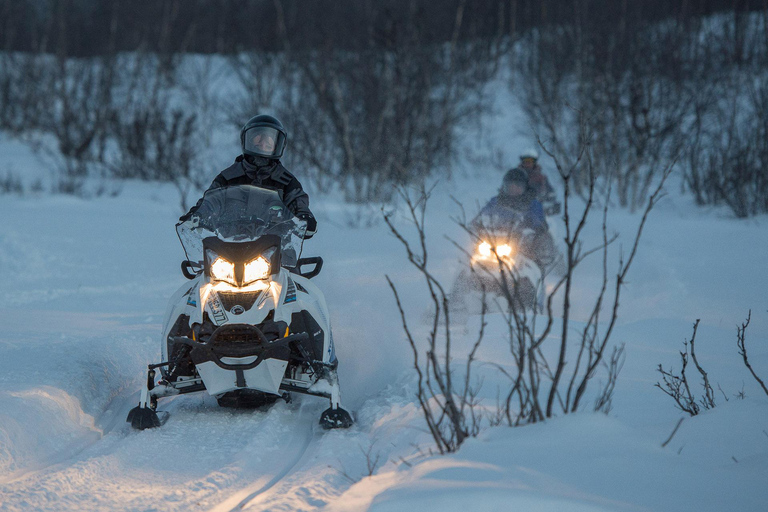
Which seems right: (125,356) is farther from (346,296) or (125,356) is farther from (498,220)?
(498,220)

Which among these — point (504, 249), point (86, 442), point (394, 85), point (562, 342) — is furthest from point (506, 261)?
point (394, 85)

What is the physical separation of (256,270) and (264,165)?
143 cm

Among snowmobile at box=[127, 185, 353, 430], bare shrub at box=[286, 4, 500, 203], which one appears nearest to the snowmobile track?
snowmobile at box=[127, 185, 353, 430]

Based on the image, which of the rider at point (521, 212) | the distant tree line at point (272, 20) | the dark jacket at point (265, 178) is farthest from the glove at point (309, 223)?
the distant tree line at point (272, 20)

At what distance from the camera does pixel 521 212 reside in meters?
7.47

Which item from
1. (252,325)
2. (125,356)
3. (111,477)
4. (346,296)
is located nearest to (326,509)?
(111,477)

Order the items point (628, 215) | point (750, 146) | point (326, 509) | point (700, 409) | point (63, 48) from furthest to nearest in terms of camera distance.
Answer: point (63, 48) < point (628, 215) < point (750, 146) < point (700, 409) < point (326, 509)

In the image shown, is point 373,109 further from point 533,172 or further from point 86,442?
point 86,442

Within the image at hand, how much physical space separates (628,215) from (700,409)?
13371 millimetres

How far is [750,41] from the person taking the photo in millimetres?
20953

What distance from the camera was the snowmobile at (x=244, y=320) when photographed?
4.15 meters

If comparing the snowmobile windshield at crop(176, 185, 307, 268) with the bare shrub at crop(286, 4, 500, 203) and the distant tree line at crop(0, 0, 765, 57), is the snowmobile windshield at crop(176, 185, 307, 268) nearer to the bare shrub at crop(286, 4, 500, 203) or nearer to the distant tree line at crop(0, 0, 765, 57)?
the bare shrub at crop(286, 4, 500, 203)

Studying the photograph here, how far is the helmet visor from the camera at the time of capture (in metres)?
5.20

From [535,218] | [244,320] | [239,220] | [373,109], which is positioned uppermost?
[373,109]
